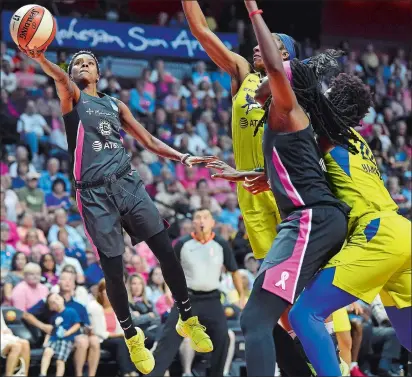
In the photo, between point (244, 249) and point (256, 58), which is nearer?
point (256, 58)

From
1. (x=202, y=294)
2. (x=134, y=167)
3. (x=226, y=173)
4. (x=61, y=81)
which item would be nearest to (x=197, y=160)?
(x=226, y=173)

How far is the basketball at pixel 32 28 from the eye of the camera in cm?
639

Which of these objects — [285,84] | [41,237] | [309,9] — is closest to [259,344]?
[285,84]

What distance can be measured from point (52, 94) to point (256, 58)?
9701mm

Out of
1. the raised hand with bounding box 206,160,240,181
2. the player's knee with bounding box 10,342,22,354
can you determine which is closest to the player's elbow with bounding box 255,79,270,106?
the raised hand with bounding box 206,160,240,181

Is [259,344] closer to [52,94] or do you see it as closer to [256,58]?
[256,58]

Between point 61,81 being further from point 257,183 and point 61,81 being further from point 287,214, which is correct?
point 287,214

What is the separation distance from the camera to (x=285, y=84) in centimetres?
512

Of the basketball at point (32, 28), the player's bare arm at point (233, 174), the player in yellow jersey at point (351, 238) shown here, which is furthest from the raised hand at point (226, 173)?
the basketball at point (32, 28)

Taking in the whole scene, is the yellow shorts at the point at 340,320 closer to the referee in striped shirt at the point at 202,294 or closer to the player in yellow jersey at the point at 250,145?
the player in yellow jersey at the point at 250,145

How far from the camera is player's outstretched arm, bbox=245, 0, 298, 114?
510 cm

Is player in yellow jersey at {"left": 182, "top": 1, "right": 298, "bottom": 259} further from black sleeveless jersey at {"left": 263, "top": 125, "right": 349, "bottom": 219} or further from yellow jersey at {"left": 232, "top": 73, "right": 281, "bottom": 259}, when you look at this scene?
black sleeveless jersey at {"left": 263, "top": 125, "right": 349, "bottom": 219}

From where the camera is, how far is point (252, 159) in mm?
6930

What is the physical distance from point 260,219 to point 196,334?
40.7 inches
